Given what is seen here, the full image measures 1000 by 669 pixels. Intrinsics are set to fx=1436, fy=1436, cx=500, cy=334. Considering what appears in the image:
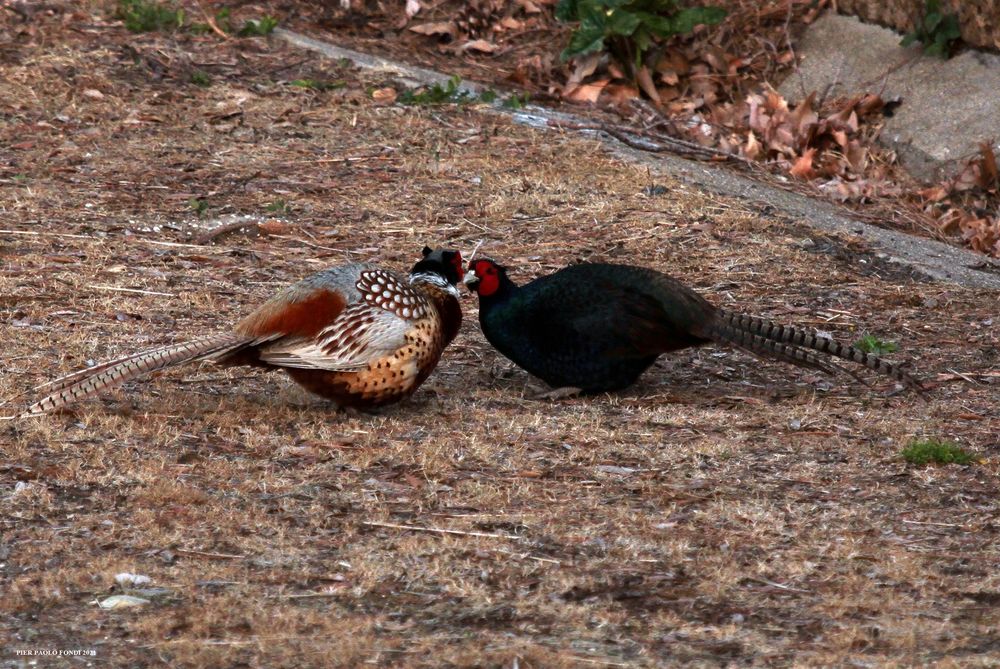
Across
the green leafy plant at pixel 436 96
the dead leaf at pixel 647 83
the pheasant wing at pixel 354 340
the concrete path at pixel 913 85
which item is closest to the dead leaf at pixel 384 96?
the green leafy plant at pixel 436 96

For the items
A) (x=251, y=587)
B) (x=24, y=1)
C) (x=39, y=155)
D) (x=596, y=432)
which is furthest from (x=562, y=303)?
(x=24, y=1)

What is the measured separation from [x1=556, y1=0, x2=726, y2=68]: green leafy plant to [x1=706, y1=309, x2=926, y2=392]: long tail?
4507 millimetres

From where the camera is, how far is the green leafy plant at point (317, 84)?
9352mm

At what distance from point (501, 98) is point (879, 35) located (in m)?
2.70

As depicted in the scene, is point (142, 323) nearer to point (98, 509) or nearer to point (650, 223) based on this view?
point (98, 509)

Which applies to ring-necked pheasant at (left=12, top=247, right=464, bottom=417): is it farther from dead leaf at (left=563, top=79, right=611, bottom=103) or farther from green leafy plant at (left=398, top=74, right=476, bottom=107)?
dead leaf at (left=563, top=79, right=611, bottom=103)

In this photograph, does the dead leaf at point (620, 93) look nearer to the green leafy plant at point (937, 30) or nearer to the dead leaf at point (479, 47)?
the dead leaf at point (479, 47)

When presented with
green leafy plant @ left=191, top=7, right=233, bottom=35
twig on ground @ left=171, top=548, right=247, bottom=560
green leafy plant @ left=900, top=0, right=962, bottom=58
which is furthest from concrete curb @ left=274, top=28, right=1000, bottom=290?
twig on ground @ left=171, top=548, right=247, bottom=560

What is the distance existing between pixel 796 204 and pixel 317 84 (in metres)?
3.25

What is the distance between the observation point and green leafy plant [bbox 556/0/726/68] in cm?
962

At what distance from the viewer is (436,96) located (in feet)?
30.6

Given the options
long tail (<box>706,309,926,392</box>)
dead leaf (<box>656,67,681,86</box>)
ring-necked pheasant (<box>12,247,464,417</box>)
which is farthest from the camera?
Answer: dead leaf (<box>656,67,681,86</box>)

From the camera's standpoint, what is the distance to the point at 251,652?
132 inches

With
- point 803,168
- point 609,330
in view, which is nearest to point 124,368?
point 609,330
